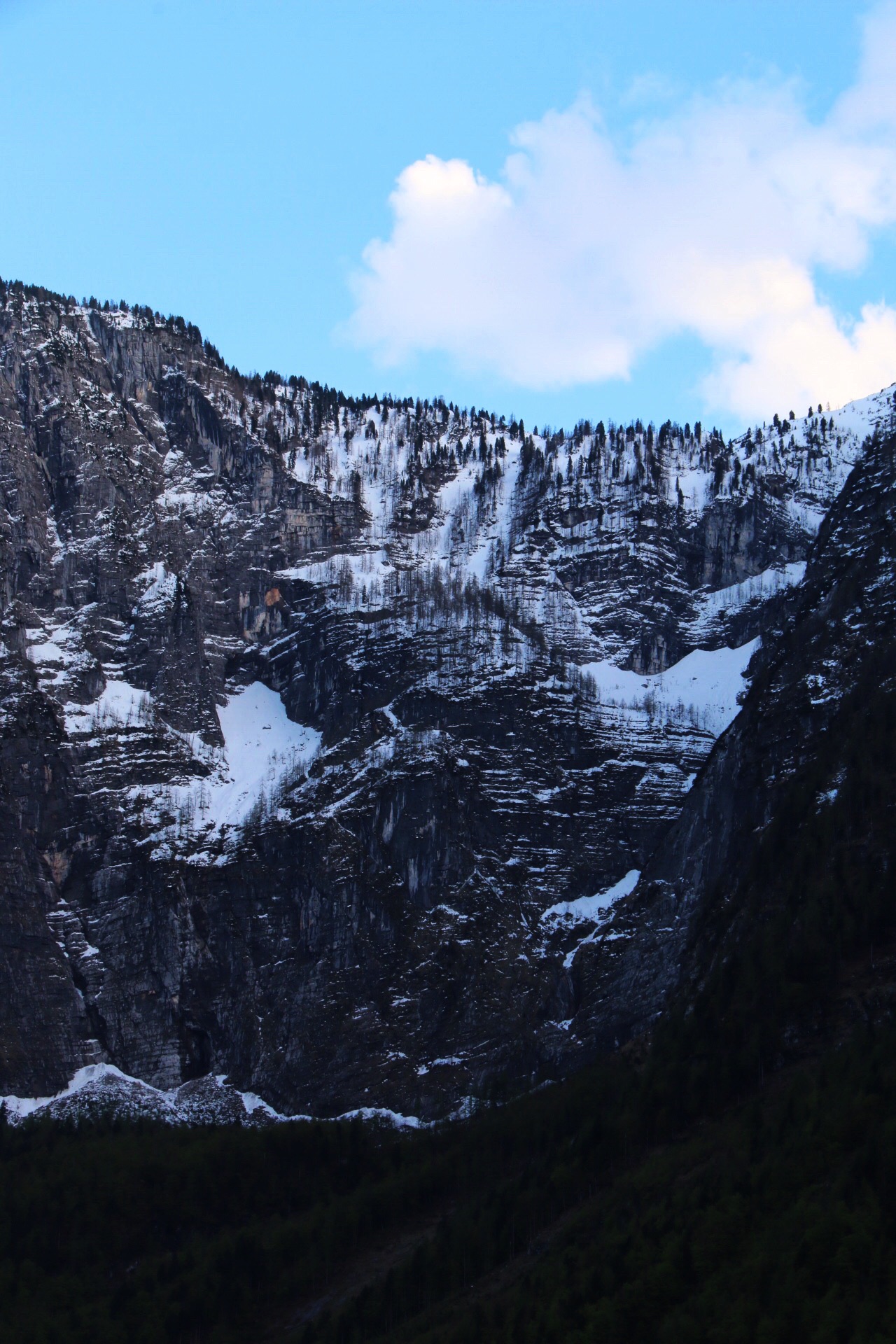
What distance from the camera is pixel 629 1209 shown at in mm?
161750

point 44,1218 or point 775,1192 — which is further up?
point 775,1192

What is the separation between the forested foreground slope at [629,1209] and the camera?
461 feet

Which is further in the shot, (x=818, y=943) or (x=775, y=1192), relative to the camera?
(x=818, y=943)

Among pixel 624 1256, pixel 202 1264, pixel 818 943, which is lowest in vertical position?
pixel 202 1264

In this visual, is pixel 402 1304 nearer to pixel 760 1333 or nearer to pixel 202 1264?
pixel 202 1264

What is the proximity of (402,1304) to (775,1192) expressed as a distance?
3611 centimetres

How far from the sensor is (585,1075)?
199 m

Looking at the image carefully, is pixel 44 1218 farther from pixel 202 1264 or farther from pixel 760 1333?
A: pixel 760 1333

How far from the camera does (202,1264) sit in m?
185

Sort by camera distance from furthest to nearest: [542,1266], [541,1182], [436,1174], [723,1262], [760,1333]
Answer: [436,1174], [541,1182], [542,1266], [723,1262], [760,1333]

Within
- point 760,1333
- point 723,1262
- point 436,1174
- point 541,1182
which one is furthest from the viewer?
point 436,1174

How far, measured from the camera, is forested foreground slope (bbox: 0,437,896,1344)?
141 meters

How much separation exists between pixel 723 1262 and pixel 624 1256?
384 inches

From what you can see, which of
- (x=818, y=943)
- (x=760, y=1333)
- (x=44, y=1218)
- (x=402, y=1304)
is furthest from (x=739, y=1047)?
(x=44, y=1218)
